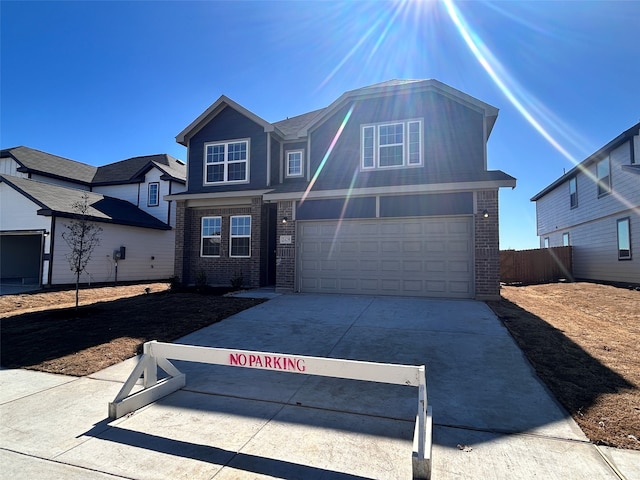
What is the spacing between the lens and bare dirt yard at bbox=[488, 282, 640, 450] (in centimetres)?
376

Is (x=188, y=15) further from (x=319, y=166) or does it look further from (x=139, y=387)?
(x=139, y=387)

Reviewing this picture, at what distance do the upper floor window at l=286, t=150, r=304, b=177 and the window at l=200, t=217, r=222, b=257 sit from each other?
11.9ft

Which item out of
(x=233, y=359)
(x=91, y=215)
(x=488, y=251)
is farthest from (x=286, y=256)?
(x=91, y=215)

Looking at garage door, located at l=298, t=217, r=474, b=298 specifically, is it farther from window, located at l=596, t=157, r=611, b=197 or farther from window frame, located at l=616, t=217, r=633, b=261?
window, located at l=596, t=157, r=611, b=197

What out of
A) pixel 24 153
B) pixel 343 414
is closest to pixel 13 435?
pixel 343 414

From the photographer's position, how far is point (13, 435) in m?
3.62

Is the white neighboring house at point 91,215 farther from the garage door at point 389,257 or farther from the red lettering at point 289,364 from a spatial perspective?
the red lettering at point 289,364

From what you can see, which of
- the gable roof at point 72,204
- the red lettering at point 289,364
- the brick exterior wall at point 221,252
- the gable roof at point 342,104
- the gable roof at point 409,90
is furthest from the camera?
the gable roof at point 72,204

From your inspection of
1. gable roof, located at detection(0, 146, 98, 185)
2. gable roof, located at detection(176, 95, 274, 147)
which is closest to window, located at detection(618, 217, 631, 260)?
gable roof, located at detection(176, 95, 274, 147)

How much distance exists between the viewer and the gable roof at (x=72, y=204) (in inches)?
621

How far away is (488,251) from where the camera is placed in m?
10.8

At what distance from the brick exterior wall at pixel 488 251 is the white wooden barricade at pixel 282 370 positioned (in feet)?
26.5

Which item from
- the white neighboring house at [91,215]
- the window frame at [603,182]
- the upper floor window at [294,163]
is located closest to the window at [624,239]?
the window frame at [603,182]

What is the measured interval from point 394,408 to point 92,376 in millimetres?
4364
